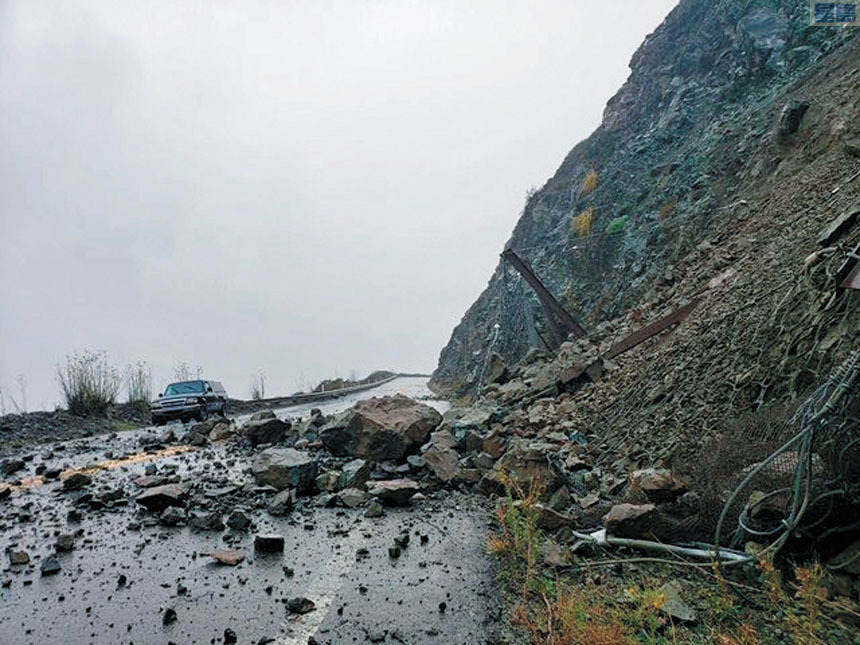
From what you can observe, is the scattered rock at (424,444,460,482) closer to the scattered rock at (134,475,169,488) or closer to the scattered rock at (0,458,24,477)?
the scattered rock at (134,475,169,488)

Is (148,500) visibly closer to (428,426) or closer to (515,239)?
(428,426)

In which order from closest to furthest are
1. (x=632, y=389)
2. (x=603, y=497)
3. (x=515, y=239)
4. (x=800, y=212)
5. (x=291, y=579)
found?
(x=291, y=579)
(x=603, y=497)
(x=632, y=389)
(x=800, y=212)
(x=515, y=239)

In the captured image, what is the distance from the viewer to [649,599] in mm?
2637

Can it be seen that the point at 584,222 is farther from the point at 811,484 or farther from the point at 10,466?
the point at 10,466

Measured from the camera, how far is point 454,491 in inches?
252

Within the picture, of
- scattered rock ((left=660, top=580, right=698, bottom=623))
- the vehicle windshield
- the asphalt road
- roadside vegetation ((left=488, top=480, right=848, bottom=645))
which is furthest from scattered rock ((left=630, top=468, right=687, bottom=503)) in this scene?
the vehicle windshield

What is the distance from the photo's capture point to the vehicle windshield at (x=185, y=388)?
49.2 ft

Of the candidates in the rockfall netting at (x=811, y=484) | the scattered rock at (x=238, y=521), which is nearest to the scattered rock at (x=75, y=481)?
the scattered rock at (x=238, y=521)

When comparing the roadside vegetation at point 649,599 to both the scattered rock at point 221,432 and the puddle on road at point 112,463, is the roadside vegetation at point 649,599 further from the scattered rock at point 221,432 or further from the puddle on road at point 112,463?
the scattered rock at point 221,432

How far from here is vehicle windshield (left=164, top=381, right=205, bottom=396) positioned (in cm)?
1498

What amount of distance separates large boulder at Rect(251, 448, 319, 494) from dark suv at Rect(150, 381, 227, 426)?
8.98m

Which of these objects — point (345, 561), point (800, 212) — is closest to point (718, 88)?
point (800, 212)

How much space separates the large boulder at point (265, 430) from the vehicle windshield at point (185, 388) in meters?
6.38

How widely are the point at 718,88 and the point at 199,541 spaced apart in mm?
23350
